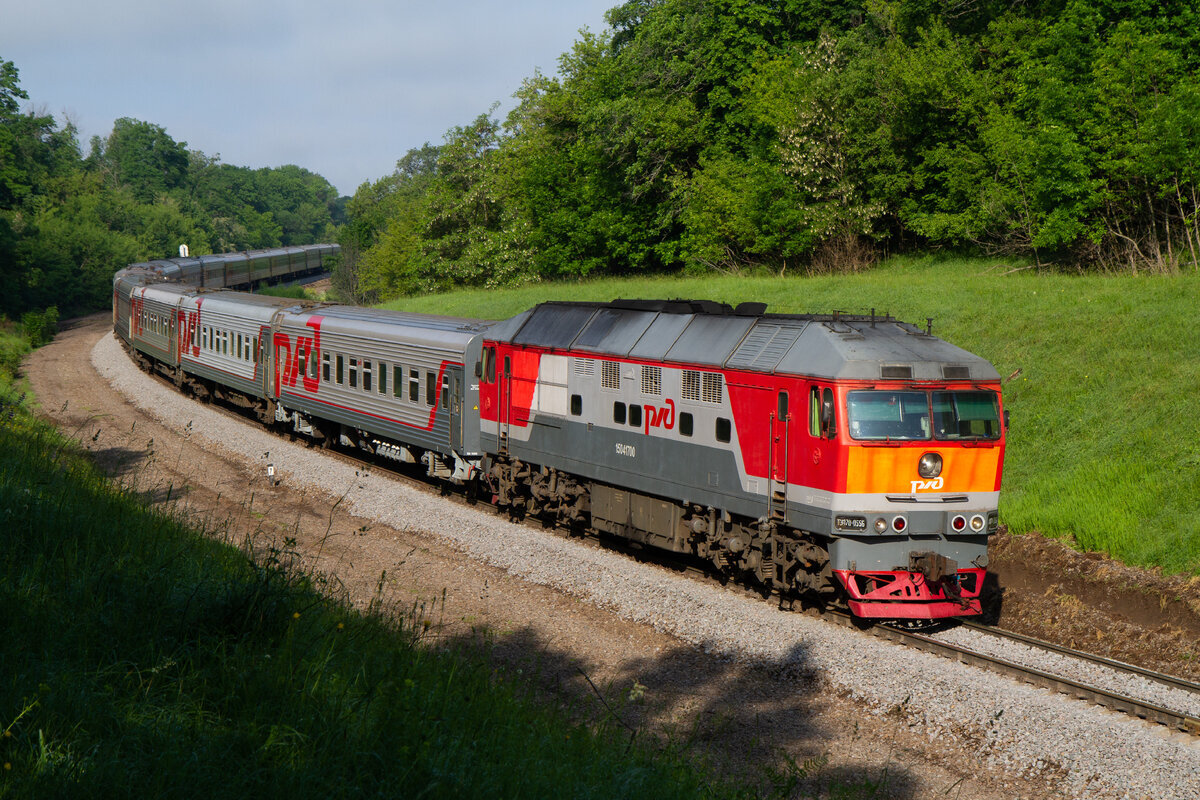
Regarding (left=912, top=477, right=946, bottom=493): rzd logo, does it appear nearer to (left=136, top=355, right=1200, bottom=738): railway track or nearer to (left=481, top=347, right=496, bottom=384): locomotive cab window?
(left=136, top=355, right=1200, bottom=738): railway track

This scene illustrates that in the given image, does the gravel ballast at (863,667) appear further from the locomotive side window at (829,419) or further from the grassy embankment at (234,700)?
the locomotive side window at (829,419)

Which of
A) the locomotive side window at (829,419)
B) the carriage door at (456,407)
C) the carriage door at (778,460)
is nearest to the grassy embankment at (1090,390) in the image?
the carriage door at (778,460)

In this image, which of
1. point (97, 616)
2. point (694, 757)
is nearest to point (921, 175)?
point (694, 757)

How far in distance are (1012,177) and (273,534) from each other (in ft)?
89.7

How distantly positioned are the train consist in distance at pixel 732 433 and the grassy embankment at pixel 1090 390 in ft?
15.1

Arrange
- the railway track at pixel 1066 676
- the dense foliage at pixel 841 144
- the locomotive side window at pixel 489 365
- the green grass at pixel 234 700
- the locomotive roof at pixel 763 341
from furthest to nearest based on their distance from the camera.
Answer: the dense foliage at pixel 841 144 < the locomotive side window at pixel 489 365 < the locomotive roof at pixel 763 341 < the railway track at pixel 1066 676 < the green grass at pixel 234 700

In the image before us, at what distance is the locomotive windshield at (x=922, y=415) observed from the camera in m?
12.4

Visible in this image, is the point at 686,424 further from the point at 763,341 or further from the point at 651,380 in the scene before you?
the point at 763,341

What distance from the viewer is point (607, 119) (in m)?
50.5

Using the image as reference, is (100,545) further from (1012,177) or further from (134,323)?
(134,323)

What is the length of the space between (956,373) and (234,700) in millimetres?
9688

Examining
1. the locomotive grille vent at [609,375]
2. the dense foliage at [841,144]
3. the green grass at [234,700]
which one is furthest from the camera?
the dense foliage at [841,144]

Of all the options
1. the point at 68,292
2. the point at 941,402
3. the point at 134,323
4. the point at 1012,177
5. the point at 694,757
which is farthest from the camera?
the point at 68,292

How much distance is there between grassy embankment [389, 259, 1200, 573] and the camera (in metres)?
16.0
